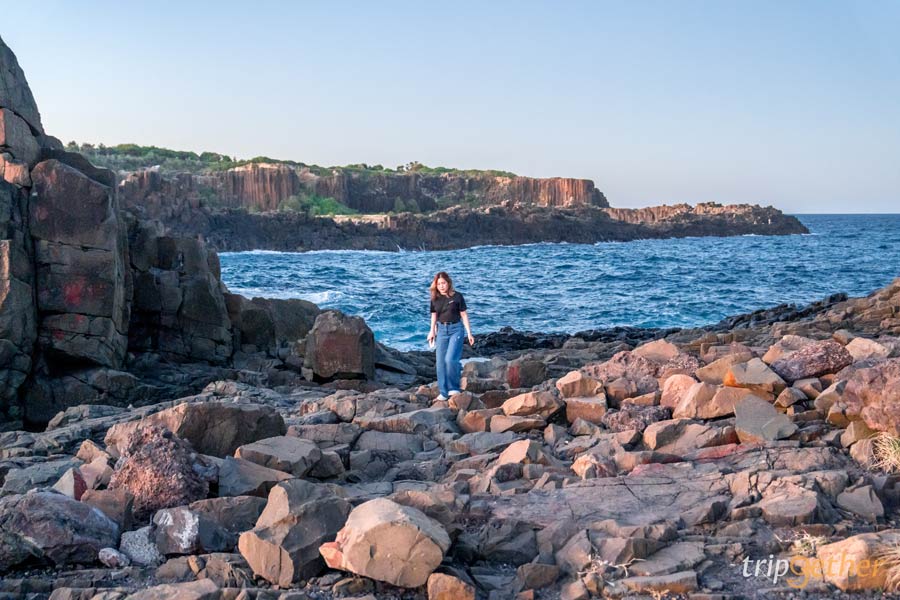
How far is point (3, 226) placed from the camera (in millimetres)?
15141

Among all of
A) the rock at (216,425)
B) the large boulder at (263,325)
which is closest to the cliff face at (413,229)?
the large boulder at (263,325)

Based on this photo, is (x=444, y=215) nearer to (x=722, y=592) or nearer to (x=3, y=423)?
(x=3, y=423)

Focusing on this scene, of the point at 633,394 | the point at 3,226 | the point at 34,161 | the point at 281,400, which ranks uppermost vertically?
the point at 34,161

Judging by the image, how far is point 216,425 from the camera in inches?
312

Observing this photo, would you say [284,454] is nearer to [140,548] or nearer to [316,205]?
[140,548]

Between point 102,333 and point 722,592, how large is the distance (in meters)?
14.1

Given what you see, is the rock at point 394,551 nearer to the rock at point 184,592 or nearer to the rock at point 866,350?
the rock at point 184,592

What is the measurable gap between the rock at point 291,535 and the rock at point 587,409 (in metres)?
4.15

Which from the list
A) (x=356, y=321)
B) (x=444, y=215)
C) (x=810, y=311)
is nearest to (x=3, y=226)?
(x=356, y=321)

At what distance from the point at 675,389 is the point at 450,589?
4914mm

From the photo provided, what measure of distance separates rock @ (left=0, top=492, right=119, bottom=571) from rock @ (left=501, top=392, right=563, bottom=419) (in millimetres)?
4637

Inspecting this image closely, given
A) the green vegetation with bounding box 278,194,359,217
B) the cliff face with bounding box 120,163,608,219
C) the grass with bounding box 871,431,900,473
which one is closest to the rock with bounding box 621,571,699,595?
the grass with bounding box 871,431,900,473

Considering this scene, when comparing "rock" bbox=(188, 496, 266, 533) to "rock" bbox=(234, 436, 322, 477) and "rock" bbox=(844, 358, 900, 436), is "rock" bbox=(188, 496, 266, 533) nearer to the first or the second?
"rock" bbox=(234, 436, 322, 477)

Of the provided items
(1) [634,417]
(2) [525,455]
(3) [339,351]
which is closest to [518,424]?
(1) [634,417]
